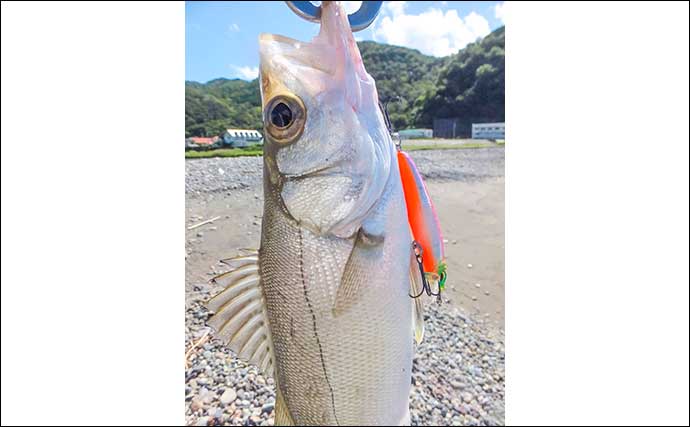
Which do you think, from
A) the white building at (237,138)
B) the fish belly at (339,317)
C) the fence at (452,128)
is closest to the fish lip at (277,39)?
the fish belly at (339,317)

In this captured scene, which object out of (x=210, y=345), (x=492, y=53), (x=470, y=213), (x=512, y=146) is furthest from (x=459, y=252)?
A: (x=492, y=53)

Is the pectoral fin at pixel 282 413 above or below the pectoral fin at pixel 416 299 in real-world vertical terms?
below

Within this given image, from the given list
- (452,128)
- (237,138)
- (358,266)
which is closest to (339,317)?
(358,266)

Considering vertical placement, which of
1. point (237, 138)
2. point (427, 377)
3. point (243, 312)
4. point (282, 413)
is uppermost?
point (237, 138)

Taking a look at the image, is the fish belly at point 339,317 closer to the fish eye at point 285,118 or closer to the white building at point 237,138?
the fish eye at point 285,118

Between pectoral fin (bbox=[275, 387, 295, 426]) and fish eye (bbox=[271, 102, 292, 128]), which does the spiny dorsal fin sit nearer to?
pectoral fin (bbox=[275, 387, 295, 426])

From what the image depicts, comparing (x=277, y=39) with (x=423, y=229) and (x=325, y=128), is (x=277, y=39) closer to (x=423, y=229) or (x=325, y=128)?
(x=325, y=128)

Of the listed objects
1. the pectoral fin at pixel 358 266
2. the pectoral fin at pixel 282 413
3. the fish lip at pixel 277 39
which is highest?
the fish lip at pixel 277 39
